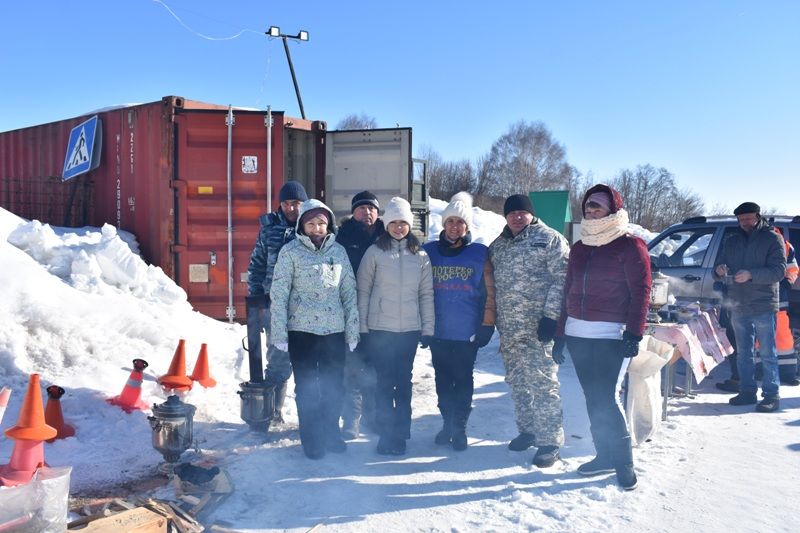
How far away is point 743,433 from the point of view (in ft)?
16.7

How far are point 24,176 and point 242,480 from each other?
9.15 meters

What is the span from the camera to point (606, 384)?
150 inches

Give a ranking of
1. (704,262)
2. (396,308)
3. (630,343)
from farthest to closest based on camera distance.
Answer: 1. (704,262)
2. (396,308)
3. (630,343)

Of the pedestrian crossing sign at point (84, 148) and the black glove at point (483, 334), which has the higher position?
the pedestrian crossing sign at point (84, 148)

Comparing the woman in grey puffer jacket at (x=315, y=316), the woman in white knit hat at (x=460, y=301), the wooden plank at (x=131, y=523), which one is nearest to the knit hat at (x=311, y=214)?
the woman in grey puffer jacket at (x=315, y=316)

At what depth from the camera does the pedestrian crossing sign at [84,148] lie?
27.5ft

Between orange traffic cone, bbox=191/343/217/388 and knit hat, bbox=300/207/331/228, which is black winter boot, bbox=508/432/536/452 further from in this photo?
orange traffic cone, bbox=191/343/217/388

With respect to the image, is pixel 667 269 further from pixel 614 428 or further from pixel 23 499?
pixel 23 499

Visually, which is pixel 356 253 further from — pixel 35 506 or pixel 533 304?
pixel 35 506

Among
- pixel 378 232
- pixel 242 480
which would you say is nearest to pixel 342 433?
pixel 242 480

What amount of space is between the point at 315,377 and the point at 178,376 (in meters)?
1.36

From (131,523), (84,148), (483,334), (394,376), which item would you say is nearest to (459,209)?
(483,334)

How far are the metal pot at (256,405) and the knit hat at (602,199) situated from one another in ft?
8.96

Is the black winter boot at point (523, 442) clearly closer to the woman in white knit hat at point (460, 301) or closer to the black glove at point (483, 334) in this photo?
the woman in white knit hat at point (460, 301)
